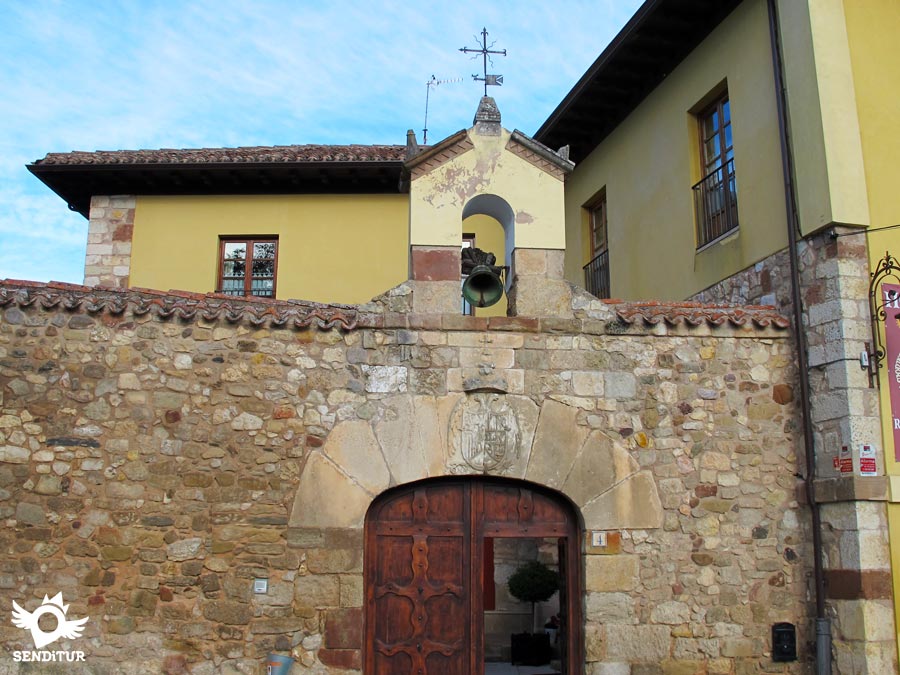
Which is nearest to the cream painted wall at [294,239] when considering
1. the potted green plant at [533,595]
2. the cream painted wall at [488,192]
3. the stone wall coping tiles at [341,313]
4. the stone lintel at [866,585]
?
the potted green plant at [533,595]

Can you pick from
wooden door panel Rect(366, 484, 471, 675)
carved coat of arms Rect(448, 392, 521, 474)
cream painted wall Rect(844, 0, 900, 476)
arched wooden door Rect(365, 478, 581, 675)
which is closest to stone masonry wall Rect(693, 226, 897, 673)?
cream painted wall Rect(844, 0, 900, 476)

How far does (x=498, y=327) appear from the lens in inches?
259

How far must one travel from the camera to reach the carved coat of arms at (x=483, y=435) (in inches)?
251

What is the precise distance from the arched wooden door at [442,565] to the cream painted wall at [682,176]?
3129 millimetres

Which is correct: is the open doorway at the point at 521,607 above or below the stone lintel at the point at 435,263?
below

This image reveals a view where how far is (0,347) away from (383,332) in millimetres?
2802

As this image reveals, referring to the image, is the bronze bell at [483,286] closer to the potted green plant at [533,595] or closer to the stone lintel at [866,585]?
the stone lintel at [866,585]

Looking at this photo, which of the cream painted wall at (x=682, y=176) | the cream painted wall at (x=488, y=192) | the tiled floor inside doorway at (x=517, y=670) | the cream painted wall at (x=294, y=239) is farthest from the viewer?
the cream painted wall at (x=294, y=239)

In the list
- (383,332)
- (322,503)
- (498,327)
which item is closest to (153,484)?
(322,503)

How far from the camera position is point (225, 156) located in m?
11.0

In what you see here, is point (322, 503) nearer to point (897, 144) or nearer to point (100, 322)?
point (100, 322)

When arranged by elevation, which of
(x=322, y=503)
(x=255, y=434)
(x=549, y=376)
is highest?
(x=549, y=376)

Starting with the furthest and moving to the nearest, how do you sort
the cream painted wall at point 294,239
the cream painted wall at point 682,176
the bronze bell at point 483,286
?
the cream painted wall at point 294,239 → the cream painted wall at point 682,176 → the bronze bell at point 483,286

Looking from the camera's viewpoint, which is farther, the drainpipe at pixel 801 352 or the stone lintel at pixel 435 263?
the stone lintel at pixel 435 263
